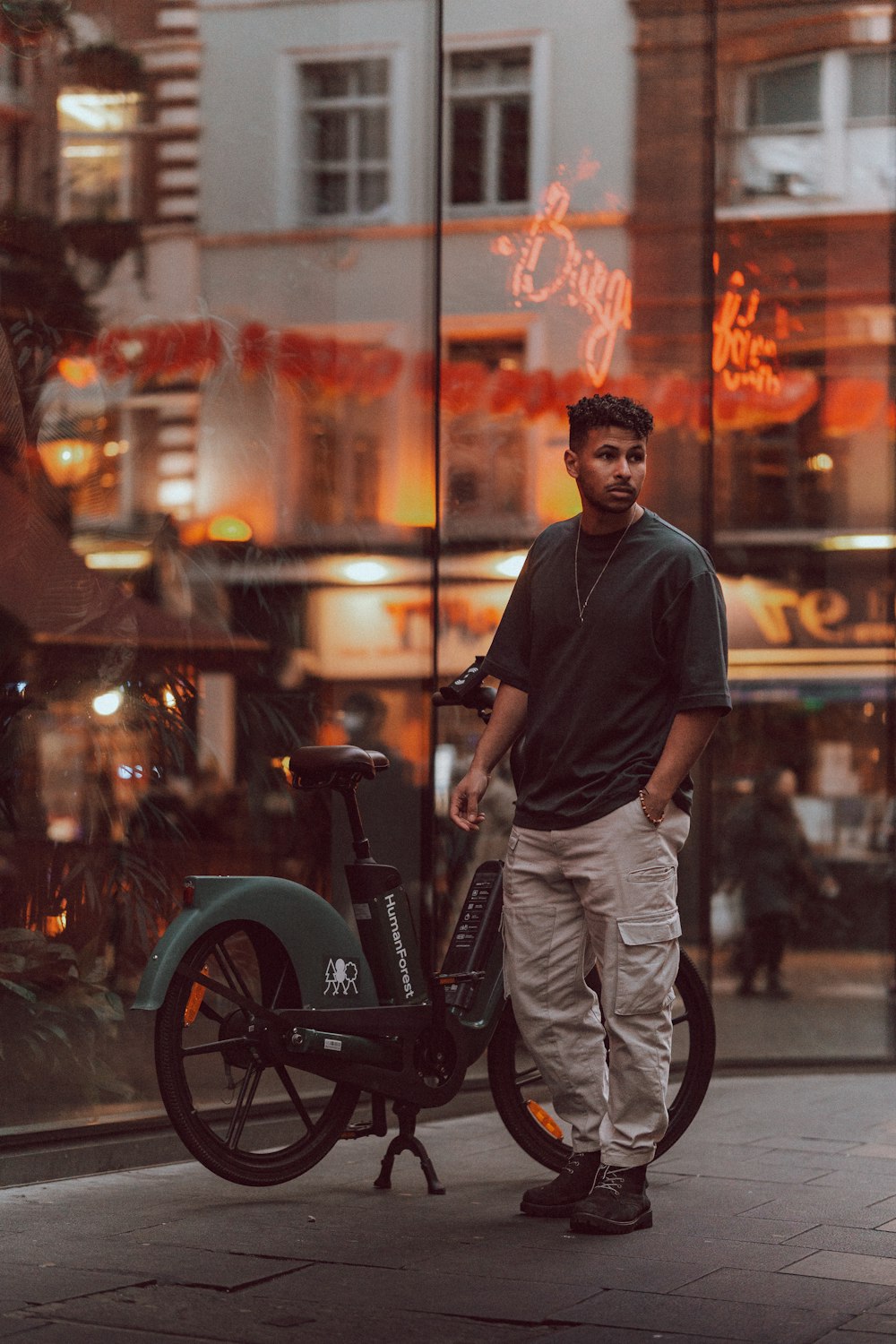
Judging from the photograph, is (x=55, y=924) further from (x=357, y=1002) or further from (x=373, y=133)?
(x=373, y=133)

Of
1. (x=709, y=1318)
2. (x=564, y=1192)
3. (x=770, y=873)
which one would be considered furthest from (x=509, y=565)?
(x=709, y=1318)

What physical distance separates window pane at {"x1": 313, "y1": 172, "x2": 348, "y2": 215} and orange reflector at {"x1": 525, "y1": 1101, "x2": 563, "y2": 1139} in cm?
316

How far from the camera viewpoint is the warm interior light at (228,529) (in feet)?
21.0

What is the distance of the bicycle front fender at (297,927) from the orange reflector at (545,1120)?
561 mm

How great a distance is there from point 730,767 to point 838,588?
40.0 inches

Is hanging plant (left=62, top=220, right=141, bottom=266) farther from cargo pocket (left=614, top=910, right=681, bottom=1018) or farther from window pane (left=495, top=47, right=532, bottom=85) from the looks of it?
cargo pocket (left=614, top=910, right=681, bottom=1018)

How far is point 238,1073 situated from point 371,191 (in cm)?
330

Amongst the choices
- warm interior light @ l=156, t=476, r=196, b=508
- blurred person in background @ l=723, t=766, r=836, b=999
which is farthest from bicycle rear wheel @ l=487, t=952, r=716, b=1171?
blurred person in background @ l=723, t=766, r=836, b=999

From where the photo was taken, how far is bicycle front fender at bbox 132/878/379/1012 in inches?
197

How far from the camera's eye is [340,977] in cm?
527

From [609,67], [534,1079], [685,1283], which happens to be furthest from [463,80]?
[685,1283]

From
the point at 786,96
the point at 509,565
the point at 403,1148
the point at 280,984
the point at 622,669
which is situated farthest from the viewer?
the point at 786,96

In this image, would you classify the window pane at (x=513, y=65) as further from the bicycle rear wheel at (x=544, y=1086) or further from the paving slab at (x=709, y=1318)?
the paving slab at (x=709, y=1318)

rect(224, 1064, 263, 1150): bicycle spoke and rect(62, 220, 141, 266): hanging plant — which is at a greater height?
rect(62, 220, 141, 266): hanging plant
